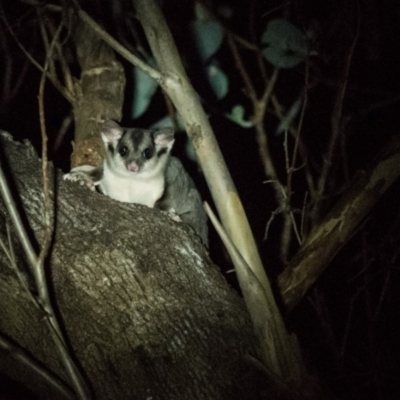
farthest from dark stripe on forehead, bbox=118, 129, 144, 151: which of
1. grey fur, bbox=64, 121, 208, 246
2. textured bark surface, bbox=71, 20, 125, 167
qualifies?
textured bark surface, bbox=71, 20, 125, 167

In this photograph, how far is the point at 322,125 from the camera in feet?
20.8

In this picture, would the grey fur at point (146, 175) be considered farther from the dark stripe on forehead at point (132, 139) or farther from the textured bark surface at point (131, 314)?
the textured bark surface at point (131, 314)

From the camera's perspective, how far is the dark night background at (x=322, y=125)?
4539mm

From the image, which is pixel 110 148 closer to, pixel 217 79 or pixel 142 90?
pixel 142 90

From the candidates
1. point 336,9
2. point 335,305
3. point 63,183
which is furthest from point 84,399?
point 335,305

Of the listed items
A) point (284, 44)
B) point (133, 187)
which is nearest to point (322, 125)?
point (284, 44)

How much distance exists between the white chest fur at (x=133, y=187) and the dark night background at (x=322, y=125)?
0.91 metres

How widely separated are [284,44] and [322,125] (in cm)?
259

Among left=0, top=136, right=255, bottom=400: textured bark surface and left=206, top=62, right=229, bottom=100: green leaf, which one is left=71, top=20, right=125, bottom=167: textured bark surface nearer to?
left=206, top=62, right=229, bottom=100: green leaf

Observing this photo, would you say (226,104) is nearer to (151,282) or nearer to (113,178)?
(113,178)

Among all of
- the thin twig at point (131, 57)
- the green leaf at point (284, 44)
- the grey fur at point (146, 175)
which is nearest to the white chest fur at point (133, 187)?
the grey fur at point (146, 175)

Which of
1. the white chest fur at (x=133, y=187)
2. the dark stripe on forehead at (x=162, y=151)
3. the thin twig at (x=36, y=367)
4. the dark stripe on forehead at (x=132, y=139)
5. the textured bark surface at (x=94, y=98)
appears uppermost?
the textured bark surface at (x=94, y=98)

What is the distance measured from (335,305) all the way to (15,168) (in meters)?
4.68

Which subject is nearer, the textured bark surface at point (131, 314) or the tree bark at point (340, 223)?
the textured bark surface at point (131, 314)
